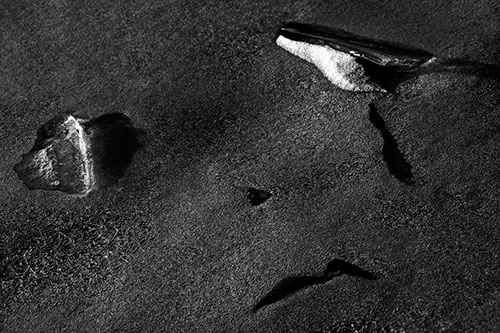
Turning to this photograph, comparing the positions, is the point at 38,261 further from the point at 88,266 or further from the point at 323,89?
the point at 323,89

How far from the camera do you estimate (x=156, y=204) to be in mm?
3859

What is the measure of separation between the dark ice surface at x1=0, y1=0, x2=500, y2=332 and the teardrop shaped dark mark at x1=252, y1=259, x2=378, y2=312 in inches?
1.5

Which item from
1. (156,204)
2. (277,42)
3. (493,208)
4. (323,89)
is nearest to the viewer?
(493,208)

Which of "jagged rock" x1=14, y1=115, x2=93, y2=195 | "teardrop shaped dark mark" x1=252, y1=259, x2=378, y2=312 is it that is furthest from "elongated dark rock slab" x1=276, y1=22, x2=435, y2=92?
"jagged rock" x1=14, y1=115, x2=93, y2=195

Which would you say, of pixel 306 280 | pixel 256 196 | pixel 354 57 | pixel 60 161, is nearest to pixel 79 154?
pixel 60 161

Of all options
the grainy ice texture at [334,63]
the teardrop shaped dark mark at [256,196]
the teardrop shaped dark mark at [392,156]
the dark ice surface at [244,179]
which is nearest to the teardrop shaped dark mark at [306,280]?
the dark ice surface at [244,179]

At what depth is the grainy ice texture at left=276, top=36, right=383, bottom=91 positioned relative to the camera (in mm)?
4129

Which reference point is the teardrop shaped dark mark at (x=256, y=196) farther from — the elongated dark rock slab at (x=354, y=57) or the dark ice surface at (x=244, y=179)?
the elongated dark rock slab at (x=354, y=57)

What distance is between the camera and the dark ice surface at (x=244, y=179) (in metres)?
3.43

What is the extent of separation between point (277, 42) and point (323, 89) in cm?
52

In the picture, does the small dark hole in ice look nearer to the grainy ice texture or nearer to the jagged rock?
the jagged rock

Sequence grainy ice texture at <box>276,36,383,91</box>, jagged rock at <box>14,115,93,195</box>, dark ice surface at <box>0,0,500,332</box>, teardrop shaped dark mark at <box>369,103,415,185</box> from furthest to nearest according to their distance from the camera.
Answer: grainy ice texture at <box>276,36,383,91</box>
jagged rock at <box>14,115,93,195</box>
teardrop shaped dark mark at <box>369,103,415,185</box>
dark ice surface at <box>0,0,500,332</box>

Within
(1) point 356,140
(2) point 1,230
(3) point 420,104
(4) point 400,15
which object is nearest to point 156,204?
(2) point 1,230

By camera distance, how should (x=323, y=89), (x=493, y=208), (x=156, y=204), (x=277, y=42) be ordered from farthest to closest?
(x=277, y=42) < (x=323, y=89) < (x=156, y=204) < (x=493, y=208)
